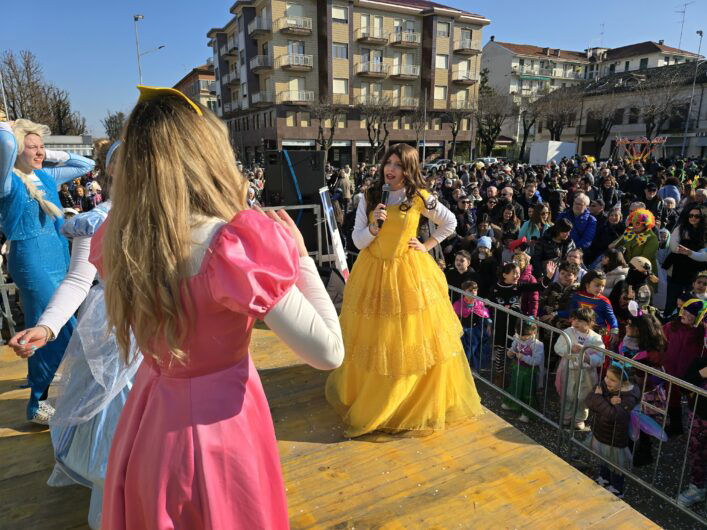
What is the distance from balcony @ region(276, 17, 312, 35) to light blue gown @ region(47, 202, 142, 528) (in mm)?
42198

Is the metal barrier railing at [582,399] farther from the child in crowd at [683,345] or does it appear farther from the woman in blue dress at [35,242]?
the woman in blue dress at [35,242]

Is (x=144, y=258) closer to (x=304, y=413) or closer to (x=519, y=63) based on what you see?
(x=304, y=413)

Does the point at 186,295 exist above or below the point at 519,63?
below

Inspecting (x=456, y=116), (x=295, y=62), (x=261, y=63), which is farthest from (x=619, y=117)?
(x=261, y=63)

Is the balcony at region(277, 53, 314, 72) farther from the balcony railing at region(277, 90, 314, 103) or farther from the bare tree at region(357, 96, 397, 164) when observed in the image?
the bare tree at region(357, 96, 397, 164)

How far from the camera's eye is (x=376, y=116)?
4241 centimetres

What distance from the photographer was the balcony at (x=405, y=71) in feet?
144

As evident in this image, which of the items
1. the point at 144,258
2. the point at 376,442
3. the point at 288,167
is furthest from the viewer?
the point at 288,167

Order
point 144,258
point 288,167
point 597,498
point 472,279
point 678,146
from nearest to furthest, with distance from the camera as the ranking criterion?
1. point 144,258
2. point 597,498
3. point 472,279
4. point 288,167
5. point 678,146

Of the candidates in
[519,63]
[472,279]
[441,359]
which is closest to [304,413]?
[441,359]

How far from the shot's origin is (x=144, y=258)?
112cm

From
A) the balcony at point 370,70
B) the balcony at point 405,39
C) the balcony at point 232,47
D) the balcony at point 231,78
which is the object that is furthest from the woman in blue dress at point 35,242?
the balcony at point 232,47

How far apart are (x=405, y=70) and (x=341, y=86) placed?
22.8 ft

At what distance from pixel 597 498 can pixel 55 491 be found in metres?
→ 3.09
